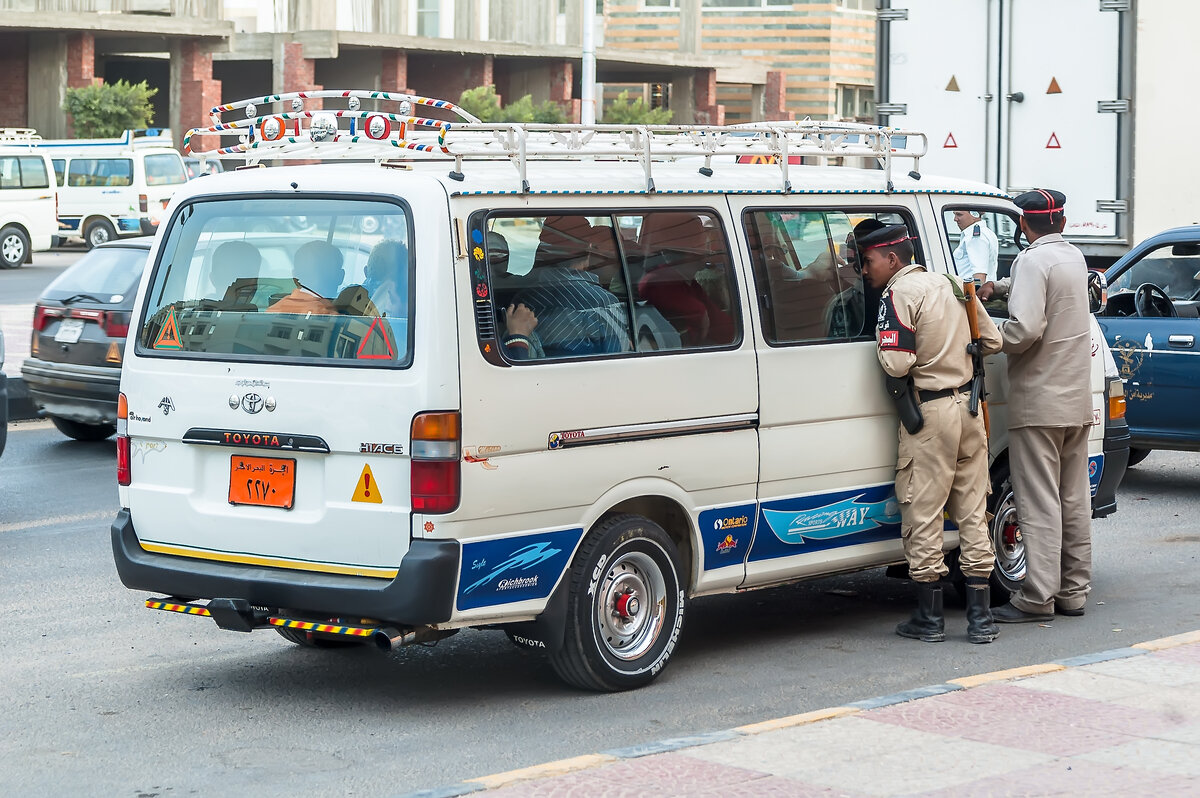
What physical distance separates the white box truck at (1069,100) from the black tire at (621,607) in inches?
358

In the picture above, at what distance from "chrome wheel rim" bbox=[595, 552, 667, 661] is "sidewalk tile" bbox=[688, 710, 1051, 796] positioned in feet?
3.26

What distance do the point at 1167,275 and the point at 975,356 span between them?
213 inches

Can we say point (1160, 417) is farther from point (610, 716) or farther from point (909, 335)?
point (610, 716)

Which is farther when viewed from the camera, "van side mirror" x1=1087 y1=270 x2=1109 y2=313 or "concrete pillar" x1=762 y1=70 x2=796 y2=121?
"concrete pillar" x1=762 y1=70 x2=796 y2=121

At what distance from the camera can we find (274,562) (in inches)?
239

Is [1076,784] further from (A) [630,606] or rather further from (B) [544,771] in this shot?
(A) [630,606]

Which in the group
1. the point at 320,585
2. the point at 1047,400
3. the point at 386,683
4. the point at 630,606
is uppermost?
the point at 1047,400

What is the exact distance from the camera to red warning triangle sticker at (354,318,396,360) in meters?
5.88

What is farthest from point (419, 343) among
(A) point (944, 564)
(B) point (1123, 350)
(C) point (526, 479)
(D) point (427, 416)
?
(B) point (1123, 350)

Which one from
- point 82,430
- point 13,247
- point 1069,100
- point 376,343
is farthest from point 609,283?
point 13,247

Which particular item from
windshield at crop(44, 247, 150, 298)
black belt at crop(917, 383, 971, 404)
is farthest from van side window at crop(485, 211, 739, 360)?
windshield at crop(44, 247, 150, 298)

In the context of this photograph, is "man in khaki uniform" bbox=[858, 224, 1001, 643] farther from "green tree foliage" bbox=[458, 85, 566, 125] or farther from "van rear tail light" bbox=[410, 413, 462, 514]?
"green tree foliage" bbox=[458, 85, 566, 125]

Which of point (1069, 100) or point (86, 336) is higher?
point (1069, 100)

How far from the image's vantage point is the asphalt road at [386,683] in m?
5.58
